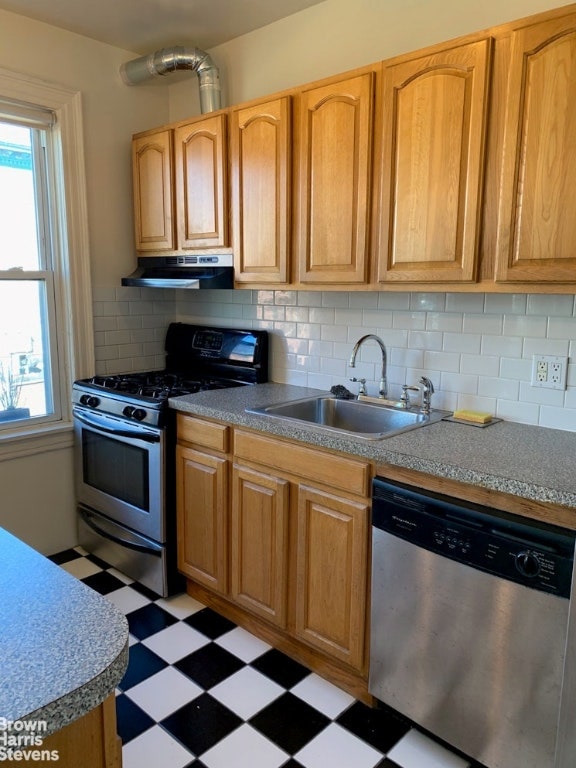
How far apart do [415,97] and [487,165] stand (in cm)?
36

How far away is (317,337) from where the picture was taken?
270 cm

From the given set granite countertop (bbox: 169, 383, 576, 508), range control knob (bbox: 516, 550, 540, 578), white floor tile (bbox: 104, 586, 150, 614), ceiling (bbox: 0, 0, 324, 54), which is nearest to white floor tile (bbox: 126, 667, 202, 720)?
white floor tile (bbox: 104, 586, 150, 614)

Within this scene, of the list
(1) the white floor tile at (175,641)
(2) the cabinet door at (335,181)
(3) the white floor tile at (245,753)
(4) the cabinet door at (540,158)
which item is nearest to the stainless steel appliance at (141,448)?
(1) the white floor tile at (175,641)

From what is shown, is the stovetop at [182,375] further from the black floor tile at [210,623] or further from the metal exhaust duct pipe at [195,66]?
the metal exhaust duct pipe at [195,66]

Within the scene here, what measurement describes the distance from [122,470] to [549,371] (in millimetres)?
1933

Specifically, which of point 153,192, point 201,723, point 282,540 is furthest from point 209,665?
point 153,192

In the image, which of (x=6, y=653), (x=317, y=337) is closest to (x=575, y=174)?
(x=317, y=337)

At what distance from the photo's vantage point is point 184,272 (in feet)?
9.10

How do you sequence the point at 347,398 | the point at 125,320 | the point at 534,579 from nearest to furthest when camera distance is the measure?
the point at 534,579, the point at 347,398, the point at 125,320

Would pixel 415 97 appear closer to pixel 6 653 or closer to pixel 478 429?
pixel 478 429

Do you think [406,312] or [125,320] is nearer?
[406,312]

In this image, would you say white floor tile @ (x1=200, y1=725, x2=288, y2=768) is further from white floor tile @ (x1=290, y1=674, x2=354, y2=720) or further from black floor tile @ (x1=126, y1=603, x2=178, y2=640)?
black floor tile @ (x1=126, y1=603, x2=178, y2=640)

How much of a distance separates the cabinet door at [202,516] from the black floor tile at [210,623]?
0.49 ft

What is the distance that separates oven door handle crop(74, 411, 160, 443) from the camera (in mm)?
2475
